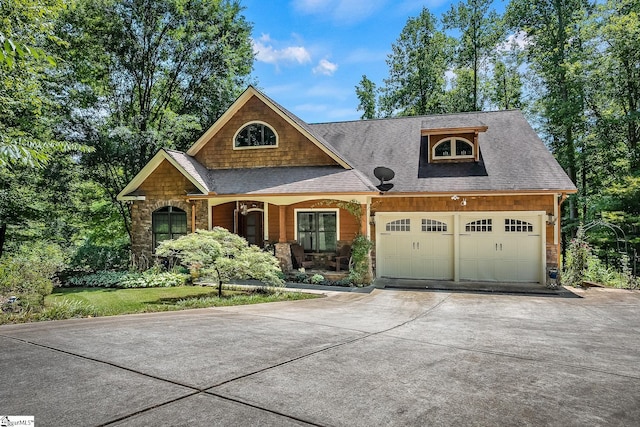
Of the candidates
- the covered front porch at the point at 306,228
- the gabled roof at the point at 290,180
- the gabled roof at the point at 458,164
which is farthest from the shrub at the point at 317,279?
the gabled roof at the point at 458,164

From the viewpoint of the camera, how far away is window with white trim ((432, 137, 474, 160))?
47.0ft

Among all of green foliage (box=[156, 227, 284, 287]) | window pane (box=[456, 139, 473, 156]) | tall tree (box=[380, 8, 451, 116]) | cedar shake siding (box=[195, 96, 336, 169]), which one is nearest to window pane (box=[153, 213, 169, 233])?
cedar shake siding (box=[195, 96, 336, 169])

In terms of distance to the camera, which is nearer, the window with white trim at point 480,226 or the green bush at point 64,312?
the green bush at point 64,312

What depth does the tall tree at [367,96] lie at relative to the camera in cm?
2895

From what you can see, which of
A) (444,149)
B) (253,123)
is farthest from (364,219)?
(253,123)

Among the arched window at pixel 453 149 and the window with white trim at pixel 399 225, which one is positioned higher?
the arched window at pixel 453 149

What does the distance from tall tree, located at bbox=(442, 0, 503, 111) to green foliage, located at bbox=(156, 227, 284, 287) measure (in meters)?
21.1

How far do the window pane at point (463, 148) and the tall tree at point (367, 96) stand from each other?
49.7 ft

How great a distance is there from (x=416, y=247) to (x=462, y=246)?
1.49 metres

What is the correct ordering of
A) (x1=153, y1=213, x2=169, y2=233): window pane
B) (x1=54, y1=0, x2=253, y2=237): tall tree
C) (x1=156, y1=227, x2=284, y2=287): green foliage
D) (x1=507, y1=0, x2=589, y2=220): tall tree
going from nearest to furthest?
(x1=156, y1=227, x2=284, y2=287): green foliage < (x1=153, y1=213, x2=169, y2=233): window pane < (x1=54, y1=0, x2=253, y2=237): tall tree < (x1=507, y1=0, x2=589, y2=220): tall tree

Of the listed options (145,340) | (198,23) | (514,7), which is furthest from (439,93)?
(145,340)

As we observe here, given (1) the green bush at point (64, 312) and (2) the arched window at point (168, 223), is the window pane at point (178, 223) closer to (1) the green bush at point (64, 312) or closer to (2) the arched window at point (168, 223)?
(2) the arched window at point (168, 223)

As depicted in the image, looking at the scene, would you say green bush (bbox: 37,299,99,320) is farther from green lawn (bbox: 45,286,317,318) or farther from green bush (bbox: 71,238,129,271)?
green bush (bbox: 71,238,129,271)

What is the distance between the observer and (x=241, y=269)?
1033 cm
